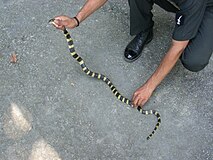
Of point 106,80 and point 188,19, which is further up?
point 188,19

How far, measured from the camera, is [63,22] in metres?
4.10

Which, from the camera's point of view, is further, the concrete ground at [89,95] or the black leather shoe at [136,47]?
the black leather shoe at [136,47]

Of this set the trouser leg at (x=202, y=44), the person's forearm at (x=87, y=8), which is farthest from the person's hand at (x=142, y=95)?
the person's forearm at (x=87, y=8)

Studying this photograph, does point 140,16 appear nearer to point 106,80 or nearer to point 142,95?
point 106,80

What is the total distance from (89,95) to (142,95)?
25.0 inches

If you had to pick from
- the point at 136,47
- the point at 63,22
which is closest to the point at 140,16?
the point at 136,47

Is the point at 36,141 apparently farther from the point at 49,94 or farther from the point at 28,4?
the point at 28,4

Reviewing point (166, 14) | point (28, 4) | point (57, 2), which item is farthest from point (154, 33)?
point (28, 4)

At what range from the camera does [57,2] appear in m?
5.62

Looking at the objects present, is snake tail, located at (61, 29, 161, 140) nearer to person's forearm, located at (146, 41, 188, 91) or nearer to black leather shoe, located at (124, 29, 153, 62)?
person's forearm, located at (146, 41, 188, 91)

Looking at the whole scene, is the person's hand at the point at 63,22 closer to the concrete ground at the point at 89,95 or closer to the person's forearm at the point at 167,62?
the concrete ground at the point at 89,95

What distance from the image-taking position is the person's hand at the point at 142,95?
4441 millimetres

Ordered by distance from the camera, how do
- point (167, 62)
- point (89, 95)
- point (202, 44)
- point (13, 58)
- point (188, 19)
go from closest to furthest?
point (188, 19) < point (167, 62) < point (202, 44) < point (89, 95) < point (13, 58)

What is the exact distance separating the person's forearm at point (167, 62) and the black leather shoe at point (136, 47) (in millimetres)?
614
